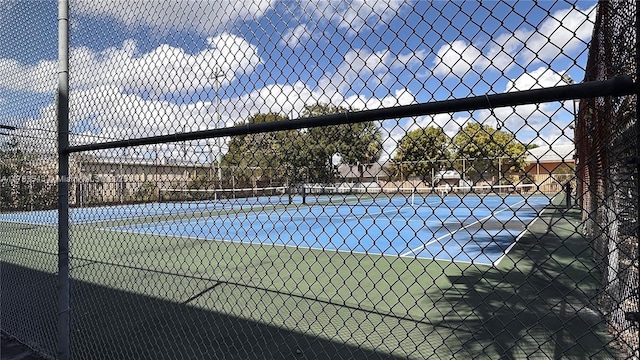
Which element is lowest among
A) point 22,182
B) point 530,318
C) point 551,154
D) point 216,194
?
point 530,318

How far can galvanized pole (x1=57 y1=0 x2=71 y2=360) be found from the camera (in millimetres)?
2830

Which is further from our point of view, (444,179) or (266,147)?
(266,147)

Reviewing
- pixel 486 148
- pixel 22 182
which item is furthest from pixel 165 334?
pixel 486 148

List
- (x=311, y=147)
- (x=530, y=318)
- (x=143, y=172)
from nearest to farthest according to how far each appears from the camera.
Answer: (x=311, y=147) < (x=143, y=172) < (x=530, y=318)

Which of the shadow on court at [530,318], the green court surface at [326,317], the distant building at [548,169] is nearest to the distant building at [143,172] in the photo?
the green court surface at [326,317]

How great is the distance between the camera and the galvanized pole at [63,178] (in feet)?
9.29

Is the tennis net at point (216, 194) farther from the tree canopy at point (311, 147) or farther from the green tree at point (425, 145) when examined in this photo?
the green tree at point (425, 145)

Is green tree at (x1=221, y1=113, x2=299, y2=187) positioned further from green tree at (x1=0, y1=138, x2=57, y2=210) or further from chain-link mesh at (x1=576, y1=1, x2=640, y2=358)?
green tree at (x1=0, y1=138, x2=57, y2=210)

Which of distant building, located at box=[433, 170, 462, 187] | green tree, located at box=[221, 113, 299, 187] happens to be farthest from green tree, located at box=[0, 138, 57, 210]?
distant building, located at box=[433, 170, 462, 187]

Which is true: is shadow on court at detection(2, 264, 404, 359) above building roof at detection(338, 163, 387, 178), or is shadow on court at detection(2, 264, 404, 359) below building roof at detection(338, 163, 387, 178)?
below

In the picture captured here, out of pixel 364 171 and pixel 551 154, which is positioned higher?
pixel 551 154

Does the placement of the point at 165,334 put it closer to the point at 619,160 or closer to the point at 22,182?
the point at 22,182

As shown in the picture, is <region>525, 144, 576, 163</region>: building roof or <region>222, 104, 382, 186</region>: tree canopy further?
<region>222, 104, 382, 186</region>: tree canopy

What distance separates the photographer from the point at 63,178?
9.29 ft
